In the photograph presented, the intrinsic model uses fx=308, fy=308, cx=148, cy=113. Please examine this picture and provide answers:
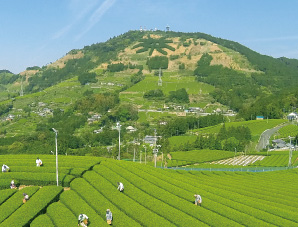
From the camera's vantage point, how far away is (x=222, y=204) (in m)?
28.8

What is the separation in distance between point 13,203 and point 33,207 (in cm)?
244

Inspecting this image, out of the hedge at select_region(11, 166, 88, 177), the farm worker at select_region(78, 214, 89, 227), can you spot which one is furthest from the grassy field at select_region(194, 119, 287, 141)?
the farm worker at select_region(78, 214, 89, 227)

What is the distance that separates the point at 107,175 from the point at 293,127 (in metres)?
126

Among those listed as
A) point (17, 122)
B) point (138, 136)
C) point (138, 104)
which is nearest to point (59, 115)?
point (17, 122)

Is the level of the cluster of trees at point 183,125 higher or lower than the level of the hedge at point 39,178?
lower

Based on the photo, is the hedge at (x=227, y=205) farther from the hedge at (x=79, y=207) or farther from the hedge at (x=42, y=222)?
the hedge at (x=42, y=222)

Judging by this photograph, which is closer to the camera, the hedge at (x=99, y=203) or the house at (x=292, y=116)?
the hedge at (x=99, y=203)

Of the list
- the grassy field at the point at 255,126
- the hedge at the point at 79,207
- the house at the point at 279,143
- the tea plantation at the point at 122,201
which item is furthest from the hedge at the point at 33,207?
the grassy field at the point at 255,126

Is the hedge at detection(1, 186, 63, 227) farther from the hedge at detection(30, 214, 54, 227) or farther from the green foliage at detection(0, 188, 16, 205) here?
the green foliage at detection(0, 188, 16, 205)

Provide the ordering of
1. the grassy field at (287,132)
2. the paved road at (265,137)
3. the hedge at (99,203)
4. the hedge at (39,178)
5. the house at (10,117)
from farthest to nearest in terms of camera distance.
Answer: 1. the house at (10,117)
2. the grassy field at (287,132)
3. the paved road at (265,137)
4. the hedge at (39,178)
5. the hedge at (99,203)

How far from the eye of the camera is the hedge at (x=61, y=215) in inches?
898

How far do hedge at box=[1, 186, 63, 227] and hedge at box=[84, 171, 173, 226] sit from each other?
395cm

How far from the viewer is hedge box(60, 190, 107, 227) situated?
23.2 m

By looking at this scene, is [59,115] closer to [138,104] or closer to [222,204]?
[138,104]
